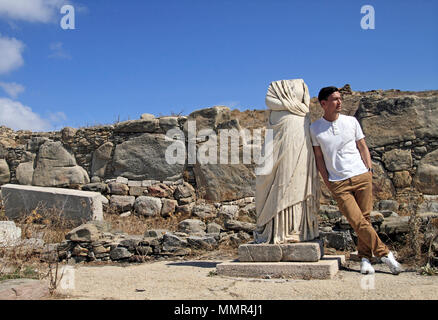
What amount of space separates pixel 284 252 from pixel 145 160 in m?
5.94

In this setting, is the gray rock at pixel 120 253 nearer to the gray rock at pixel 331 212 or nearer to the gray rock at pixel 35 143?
the gray rock at pixel 331 212

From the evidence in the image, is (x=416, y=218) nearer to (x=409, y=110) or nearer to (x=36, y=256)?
(x=409, y=110)

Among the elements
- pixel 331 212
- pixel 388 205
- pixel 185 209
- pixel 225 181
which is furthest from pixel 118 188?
pixel 388 205

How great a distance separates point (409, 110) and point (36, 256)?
7663 mm

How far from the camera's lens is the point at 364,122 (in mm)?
8875

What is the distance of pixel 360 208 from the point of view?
4.47 metres

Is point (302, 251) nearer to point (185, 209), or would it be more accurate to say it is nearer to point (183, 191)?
point (185, 209)

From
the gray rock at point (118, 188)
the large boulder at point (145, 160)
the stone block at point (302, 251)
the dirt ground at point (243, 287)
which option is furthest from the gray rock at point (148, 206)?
the stone block at point (302, 251)

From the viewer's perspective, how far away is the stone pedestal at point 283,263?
164 inches

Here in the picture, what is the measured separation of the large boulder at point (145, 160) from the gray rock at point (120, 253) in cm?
344

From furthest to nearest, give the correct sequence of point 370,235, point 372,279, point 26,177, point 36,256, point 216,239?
point 26,177
point 216,239
point 36,256
point 370,235
point 372,279

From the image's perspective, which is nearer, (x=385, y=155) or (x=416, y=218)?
(x=416, y=218)

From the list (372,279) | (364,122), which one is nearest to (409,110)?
(364,122)

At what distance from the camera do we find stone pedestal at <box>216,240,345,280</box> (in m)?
4.16
